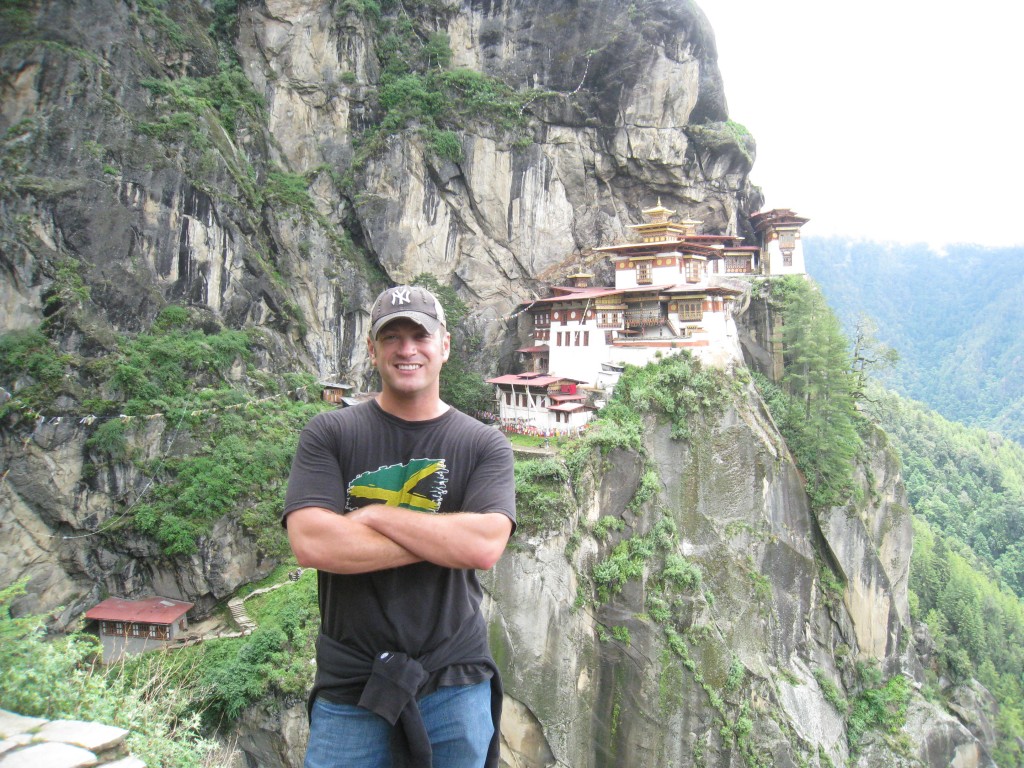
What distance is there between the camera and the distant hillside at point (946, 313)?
90.1 metres

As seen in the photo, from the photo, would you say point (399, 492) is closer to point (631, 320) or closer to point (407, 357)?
point (407, 357)

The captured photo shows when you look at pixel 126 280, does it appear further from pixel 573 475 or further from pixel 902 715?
pixel 902 715

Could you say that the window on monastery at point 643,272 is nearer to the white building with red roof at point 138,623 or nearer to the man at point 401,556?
the white building with red roof at point 138,623

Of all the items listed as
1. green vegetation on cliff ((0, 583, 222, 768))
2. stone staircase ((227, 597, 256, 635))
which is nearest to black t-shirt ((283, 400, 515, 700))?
green vegetation on cliff ((0, 583, 222, 768))

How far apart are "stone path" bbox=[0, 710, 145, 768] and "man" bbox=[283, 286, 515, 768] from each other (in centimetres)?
170

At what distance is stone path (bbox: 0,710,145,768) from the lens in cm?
385

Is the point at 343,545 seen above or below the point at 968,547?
above

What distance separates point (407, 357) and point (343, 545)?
1149 millimetres

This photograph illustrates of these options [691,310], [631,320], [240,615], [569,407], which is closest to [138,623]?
[240,615]

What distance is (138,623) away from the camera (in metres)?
17.6

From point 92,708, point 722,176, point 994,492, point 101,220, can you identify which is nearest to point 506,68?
point 722,176

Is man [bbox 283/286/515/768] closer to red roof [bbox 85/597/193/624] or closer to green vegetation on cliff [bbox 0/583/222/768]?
green vegetation on cliff [bbox 0/583/222/768]

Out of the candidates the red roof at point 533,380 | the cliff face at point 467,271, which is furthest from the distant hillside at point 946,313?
the red roof at point 533,380

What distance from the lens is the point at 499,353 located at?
104 ft
